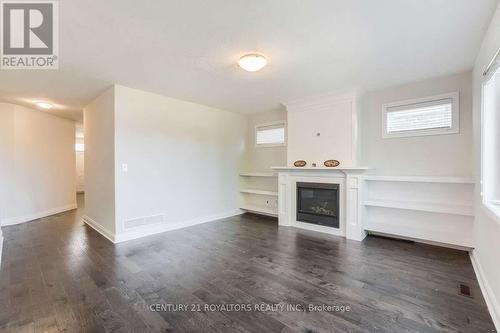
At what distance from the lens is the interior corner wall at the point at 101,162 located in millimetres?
3725

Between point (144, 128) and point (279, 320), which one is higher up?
point (144, 128)

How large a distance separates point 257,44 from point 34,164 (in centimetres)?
609

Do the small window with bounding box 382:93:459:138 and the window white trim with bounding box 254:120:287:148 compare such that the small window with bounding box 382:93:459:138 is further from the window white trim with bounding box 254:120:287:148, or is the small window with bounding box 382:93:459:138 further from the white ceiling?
the window white trim with bounding box 254:120:287:148

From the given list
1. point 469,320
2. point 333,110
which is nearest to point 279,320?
point 469,320

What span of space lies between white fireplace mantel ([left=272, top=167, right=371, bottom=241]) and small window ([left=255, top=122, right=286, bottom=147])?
0.94 metres

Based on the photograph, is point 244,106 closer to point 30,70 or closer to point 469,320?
point 30,70

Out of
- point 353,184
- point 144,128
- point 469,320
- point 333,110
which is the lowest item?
point 469,320

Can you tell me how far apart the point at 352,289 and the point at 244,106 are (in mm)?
3985

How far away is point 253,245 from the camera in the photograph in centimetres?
350

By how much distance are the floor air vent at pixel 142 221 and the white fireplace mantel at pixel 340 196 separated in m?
2.42

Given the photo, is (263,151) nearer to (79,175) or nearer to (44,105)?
(44,105)

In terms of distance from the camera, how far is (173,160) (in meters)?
4.41

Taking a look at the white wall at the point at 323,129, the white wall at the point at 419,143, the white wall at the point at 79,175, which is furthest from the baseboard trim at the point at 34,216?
the white wall at the point at 419,143

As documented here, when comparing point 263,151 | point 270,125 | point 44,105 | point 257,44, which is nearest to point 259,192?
point 263,151
